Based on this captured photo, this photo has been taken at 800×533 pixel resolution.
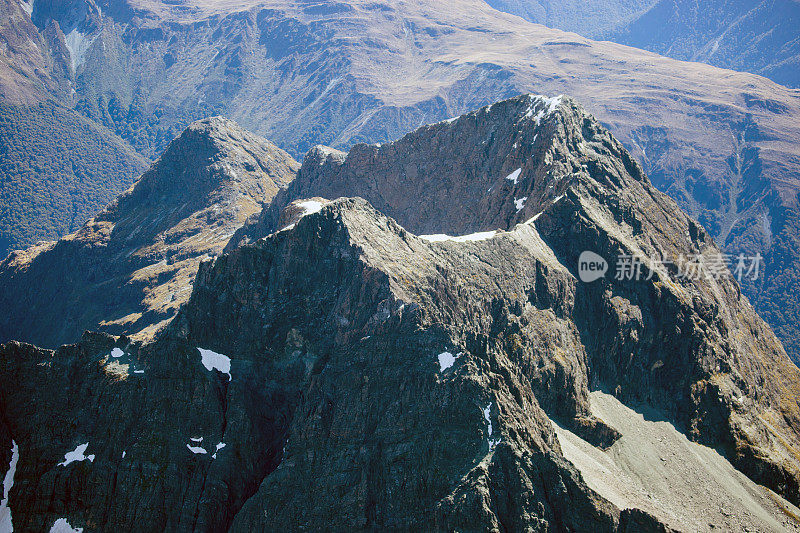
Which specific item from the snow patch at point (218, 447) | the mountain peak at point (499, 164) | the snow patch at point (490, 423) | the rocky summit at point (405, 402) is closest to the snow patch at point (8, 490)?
the rocky summit at point (405, 402)

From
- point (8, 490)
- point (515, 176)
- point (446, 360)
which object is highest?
point (515, 176)

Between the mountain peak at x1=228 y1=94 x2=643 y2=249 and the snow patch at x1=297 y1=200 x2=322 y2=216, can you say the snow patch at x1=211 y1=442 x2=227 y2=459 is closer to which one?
the snow patch at x1=297 y1=200 x2=322 y2=216

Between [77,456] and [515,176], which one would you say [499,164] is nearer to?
[515,176]

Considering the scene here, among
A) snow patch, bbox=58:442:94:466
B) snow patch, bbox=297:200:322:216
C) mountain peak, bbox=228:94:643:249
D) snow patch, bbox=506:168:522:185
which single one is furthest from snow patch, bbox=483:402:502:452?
snow patch, bbox=506:168:522:185

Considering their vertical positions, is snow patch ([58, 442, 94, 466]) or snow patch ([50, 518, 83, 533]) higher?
snow patch ([58, 442, 94, 466])

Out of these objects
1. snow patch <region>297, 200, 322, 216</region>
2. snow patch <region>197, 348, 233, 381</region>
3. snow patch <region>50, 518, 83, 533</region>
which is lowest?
snow patch <region>50, 518, 83, 533</region>

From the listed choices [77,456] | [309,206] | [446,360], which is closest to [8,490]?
[77,456]

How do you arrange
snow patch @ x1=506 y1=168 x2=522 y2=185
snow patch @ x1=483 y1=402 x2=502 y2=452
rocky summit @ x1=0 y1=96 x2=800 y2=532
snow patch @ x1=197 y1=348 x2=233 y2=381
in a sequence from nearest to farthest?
1. snow patch @ x1=483 y1=402 x2=502 y2=452
2. rocky summit @ x1=0 y1=96 x2=800 y2=532
3. snow patch @ x1=197 y1=348 x2=233 y2=381
4. snow patch @ x1=506 y1=168 x2=522 y2=185
